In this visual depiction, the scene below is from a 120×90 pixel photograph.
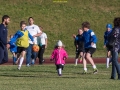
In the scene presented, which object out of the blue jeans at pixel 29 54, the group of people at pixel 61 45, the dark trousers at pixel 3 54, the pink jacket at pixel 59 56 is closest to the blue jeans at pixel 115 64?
the group of people at pixel 61 45

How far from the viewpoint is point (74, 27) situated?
4978cm

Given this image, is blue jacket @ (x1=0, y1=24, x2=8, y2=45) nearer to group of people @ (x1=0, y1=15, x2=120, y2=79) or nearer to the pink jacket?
group of people @ (x1=0, y1=15, x2=120, y2=79)

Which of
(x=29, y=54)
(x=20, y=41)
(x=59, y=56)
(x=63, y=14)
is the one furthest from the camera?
(x=63, y=14)

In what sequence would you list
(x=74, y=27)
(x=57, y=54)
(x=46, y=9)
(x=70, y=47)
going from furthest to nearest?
1. (x=46, y=9)
2. (x=74, y=27)
3. (x=70, y=47)
4. (x=57, y=54)

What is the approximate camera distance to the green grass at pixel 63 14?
1909 inches

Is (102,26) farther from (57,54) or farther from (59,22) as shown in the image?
(57,54)

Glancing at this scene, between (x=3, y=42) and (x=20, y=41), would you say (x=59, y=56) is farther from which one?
(x=20, y=41)

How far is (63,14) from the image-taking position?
52.0 metres

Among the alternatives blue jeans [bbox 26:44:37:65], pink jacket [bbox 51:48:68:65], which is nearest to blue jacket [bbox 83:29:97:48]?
pink jacket [bbox 51:48:68:65]

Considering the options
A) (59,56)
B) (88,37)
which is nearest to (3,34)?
(59,56)

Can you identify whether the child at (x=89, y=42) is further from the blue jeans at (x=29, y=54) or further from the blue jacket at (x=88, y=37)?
the blue jeans at (x=29, y=54)

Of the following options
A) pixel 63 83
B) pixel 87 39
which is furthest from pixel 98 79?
pixel 87 39

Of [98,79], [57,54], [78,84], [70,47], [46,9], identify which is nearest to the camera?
[78,84]

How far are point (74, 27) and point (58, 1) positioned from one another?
5493 millimetres
